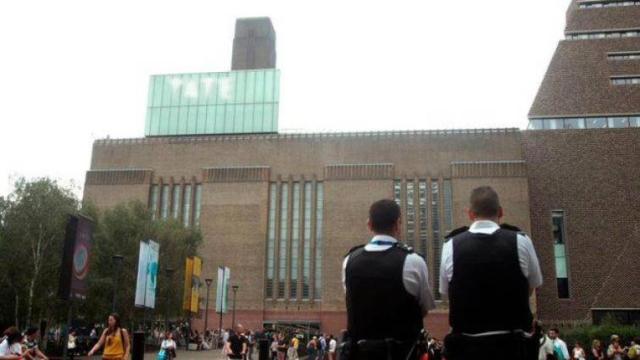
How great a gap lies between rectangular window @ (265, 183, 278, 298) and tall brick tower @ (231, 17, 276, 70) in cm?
2121

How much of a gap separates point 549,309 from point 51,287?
125ft

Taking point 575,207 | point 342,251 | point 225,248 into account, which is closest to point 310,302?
point 342,251

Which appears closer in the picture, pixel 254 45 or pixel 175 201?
pixel 175 201

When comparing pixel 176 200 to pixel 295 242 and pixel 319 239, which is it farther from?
pixel 319 239

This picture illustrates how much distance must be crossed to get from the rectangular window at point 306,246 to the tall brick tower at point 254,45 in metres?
22.0

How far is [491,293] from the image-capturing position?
4.07 metres

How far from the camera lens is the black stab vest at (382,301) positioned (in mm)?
4285

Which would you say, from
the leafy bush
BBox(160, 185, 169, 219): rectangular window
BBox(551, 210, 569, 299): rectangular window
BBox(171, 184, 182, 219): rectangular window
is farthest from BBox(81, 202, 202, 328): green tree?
BBox(551, 210, 569, 299): rectangular window

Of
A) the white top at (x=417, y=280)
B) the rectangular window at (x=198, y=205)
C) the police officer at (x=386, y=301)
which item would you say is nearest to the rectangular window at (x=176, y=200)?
the rectangular window at (x=198, y=205)

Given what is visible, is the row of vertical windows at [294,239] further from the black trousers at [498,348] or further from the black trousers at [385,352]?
the black trousers at [498,348]

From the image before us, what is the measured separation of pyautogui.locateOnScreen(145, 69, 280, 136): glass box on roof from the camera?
68750 millimetres

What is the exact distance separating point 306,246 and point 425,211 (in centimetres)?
1135

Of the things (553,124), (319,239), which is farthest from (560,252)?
(319,239)

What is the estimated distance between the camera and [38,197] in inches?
1476
